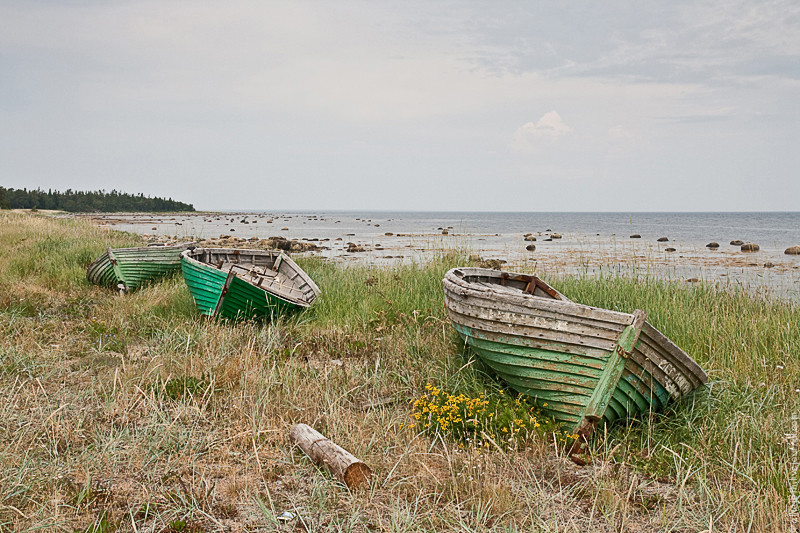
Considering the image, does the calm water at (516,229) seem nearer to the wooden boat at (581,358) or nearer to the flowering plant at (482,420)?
the wooden boat at (581,358)

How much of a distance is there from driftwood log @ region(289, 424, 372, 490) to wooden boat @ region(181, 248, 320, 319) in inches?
149

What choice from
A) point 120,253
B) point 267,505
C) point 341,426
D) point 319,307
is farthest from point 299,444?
point 120,253

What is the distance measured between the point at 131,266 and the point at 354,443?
8.48 metres

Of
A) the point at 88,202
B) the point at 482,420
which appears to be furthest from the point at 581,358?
the point at 88,202

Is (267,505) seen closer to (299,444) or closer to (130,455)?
(299,444)

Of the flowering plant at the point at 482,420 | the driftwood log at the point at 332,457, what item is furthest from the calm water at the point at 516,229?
the driftwood log at the point at 332,457

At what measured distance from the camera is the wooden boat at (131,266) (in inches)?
421

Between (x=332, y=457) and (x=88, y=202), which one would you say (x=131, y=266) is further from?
(x=88, y=202)

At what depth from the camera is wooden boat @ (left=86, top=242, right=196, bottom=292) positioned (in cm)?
1070

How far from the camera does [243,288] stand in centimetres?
777

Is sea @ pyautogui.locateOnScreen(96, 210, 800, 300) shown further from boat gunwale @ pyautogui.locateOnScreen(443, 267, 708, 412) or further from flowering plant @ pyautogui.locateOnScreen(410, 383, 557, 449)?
flowering plant @ pyautogui.locateOnScreen(410, 383, 557, 449)

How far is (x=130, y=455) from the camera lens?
3.95 meters

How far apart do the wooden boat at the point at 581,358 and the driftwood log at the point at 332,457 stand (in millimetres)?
1642

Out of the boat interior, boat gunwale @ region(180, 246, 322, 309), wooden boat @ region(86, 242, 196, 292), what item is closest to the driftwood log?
the boat interior
